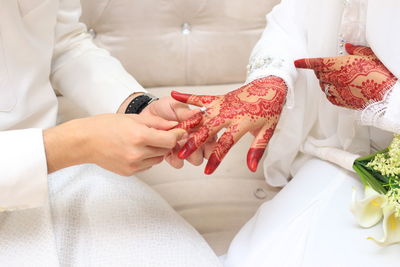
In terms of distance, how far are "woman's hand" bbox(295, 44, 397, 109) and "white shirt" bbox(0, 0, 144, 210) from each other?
41cm

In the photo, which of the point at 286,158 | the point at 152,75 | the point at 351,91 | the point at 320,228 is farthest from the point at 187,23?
the point at 320,228

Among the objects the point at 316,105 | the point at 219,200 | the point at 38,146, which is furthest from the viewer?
the point at 219,200

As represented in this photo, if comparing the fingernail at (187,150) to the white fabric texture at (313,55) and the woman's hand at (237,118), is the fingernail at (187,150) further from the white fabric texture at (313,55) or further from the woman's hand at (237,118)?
the white fabric texture at (313,55)

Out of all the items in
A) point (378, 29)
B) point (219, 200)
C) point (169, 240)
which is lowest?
point (219, 200)

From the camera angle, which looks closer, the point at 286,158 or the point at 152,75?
the point at 286,158

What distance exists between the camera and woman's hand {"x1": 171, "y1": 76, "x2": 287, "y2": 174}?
0.81 m

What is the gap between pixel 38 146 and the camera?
782 mm

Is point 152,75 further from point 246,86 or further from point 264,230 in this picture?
point 264,230

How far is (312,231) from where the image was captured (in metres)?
0.85

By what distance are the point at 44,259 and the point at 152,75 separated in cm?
80

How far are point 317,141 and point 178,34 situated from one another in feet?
1.98

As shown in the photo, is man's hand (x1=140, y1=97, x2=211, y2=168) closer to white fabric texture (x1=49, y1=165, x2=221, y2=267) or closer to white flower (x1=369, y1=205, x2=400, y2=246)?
white fabric texture (x1=49, y1=165, x2=221, y2=267)

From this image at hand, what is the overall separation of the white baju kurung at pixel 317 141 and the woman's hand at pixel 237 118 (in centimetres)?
6

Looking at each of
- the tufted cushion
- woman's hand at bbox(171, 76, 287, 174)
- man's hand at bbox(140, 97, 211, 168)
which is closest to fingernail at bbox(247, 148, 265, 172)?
woman's hand at bbox(171, 76, 287, 174)
